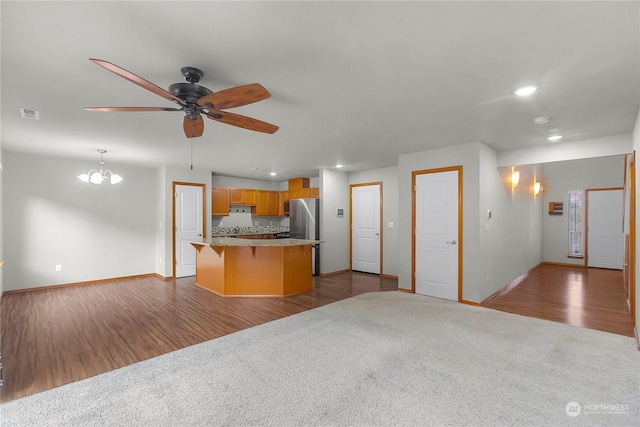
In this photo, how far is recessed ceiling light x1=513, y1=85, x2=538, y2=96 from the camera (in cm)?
246

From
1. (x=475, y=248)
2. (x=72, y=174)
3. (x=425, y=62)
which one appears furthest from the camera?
(x=72, y=174)

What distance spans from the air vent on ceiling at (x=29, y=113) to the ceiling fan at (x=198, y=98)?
133 centimetres

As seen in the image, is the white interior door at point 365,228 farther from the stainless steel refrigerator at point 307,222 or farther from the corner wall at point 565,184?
the corner wall at point 565,184

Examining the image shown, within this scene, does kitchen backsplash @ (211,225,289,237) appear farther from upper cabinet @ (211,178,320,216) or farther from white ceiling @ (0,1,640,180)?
white ceiling @ (0,1,640,180)

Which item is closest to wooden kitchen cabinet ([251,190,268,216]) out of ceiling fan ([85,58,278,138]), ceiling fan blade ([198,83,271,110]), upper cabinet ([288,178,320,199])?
upper cabinet ([288,178,320,199])

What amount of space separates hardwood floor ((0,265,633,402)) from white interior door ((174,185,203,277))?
445mm

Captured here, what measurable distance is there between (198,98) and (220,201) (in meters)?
5.35

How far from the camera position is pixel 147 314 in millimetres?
3969

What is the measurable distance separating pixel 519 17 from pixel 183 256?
21.7 feet

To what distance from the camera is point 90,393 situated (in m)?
2.19

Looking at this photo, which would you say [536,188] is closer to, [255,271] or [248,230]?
[255,271]

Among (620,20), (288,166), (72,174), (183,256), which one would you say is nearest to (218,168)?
(288,166)

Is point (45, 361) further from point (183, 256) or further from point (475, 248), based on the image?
point (475, 248)

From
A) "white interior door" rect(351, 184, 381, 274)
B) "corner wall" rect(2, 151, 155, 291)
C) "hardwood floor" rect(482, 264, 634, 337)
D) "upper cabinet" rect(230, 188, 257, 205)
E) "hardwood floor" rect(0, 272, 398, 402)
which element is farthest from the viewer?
"upper cabinet" rect(230, 188, 257, 205)
